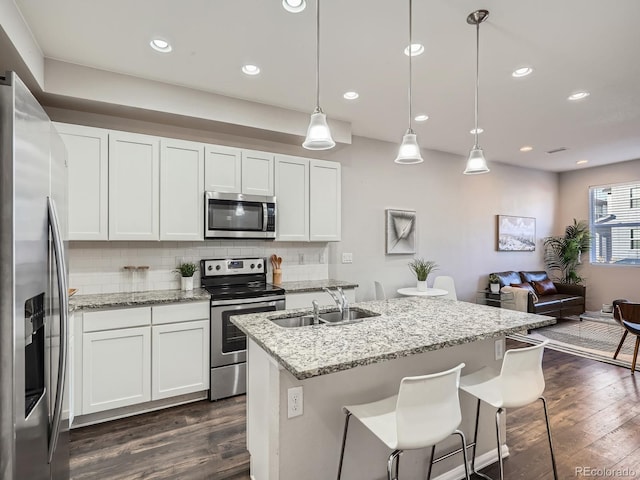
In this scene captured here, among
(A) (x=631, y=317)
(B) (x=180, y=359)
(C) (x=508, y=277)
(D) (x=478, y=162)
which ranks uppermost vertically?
(D) (x=478, y=162)

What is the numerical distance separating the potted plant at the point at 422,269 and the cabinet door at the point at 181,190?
9.25ft

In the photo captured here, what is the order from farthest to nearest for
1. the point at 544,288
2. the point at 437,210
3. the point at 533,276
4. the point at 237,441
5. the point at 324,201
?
the point at 533,276 < the point at 544,288 < the point at 437,210 < the point at 324,201 < the point at 237,441

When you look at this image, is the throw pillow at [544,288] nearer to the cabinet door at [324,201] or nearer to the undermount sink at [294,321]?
the cabinet door at [324,201]

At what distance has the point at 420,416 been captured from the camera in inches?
54.2

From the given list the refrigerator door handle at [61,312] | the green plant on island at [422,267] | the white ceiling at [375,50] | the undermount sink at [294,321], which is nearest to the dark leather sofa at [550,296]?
the green plant on island at [422,267]

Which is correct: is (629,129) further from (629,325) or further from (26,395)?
(26,395)

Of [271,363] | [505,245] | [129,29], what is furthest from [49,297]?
[505,245]

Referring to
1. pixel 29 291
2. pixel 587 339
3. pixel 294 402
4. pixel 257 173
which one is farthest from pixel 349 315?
pixel 587 339

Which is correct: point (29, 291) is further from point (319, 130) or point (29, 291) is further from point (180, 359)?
point (180, 359)

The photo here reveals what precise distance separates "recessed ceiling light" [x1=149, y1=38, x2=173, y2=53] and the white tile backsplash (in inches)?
67.3

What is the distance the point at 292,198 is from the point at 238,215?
0.64 metres

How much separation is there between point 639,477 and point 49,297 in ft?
10.7

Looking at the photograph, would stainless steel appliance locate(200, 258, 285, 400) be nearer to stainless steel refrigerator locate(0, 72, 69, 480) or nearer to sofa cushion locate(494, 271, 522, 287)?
stainless steel refrigerator locate(0, 72, 69, 480)

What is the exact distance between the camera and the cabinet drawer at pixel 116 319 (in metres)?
2.57
